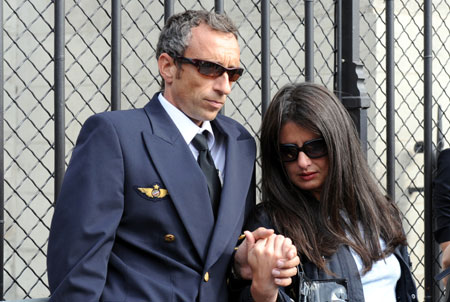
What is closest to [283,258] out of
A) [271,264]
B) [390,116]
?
[271,264]

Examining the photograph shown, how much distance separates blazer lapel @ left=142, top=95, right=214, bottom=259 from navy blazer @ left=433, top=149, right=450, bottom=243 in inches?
70.1

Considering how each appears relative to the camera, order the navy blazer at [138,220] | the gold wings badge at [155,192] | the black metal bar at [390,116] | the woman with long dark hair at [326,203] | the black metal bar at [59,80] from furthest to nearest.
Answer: the black metal bar at [390,116] < the black metal bar at [59,80] < the woman with long dark hair at [326,203] < the gold wings badge at [155,192] < the navy blazer at [138,220]

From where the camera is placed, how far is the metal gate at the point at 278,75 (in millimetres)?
3305

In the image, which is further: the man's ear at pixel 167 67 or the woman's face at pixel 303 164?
the woman's face at pixel 303 164

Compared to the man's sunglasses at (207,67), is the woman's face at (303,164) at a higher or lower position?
lower

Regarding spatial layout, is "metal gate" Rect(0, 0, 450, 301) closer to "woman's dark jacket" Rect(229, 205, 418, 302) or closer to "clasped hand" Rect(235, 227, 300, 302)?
"woman's dark jacket" Rect(229, 205, 418, 302)

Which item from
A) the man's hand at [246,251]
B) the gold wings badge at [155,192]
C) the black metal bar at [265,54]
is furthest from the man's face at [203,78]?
the black metal bar at [265,54]

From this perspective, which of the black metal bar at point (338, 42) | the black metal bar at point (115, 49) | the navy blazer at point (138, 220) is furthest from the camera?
the black metal bar at point (338, 42)

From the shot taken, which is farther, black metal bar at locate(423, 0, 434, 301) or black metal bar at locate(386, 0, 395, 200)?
black metal bar at locate(423, 0, 434, 301)

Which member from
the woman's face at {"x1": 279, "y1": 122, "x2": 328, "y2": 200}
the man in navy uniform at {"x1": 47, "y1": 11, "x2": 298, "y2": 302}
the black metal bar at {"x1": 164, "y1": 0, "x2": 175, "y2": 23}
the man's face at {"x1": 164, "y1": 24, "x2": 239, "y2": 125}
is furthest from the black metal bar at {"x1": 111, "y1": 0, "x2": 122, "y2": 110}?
the woman's face at {"x1": 279, "y1": 122, "x2": 328, "y2": 200}

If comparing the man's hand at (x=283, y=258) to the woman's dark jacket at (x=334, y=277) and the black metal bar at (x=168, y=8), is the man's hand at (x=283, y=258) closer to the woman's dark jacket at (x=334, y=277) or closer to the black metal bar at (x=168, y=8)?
the woman's dark jacket at (x=334, y=277)

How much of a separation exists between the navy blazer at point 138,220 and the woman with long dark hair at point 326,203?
26 cm

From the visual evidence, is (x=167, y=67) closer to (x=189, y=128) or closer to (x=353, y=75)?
(x=189, y=128)

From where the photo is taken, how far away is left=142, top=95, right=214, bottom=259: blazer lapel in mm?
2328
